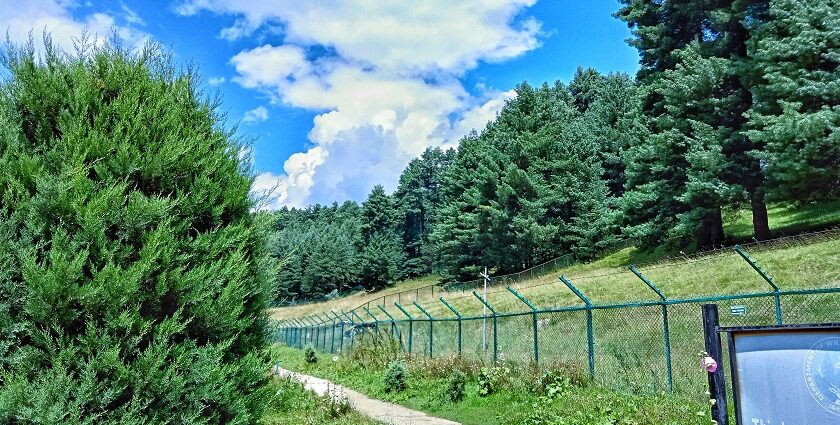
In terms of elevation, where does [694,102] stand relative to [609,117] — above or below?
below

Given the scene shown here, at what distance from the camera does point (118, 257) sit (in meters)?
3.54

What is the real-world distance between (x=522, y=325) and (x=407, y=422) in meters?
5.72

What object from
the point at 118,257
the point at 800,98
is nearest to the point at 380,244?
the point at 800,98

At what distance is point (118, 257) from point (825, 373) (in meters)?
3.88

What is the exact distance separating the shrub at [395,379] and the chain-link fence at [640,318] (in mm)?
1659

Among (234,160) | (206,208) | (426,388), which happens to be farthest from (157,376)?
(426,388)

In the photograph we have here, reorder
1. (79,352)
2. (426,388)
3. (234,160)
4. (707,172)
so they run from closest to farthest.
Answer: (79,352) < (234,160) < (426,388) < (707,172)

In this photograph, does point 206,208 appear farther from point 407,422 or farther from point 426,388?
point 426,388

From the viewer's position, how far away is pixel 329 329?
3017cm

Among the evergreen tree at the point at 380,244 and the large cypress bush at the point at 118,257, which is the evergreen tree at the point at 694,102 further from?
the evergreen tree at the point at 380,244

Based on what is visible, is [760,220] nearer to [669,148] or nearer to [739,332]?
[669,148]

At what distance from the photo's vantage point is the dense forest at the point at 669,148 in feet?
74.2

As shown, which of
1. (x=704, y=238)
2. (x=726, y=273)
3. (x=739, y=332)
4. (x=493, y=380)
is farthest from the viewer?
(x=704, y=238)

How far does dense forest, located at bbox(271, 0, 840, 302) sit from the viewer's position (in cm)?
2261
